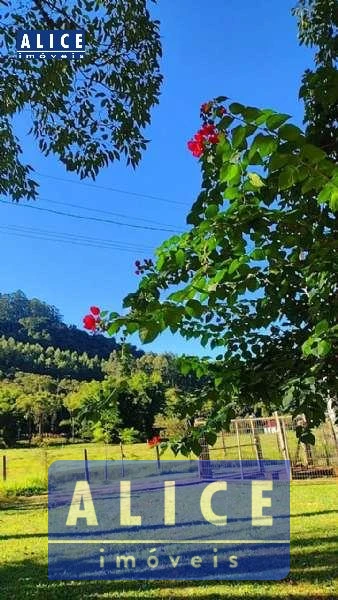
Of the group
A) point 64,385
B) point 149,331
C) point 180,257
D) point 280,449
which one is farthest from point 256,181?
point 64,385

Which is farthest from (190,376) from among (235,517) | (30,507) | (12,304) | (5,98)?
(12,304)

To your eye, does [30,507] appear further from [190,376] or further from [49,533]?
[190,376]

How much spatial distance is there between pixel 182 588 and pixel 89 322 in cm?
316

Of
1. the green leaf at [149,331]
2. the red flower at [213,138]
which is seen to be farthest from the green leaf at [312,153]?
the red flower at [213,138]

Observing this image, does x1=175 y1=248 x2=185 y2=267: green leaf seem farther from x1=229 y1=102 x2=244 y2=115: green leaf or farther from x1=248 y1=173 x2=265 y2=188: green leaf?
x1=229 y1=102 x2=244 y2=115: green leaf

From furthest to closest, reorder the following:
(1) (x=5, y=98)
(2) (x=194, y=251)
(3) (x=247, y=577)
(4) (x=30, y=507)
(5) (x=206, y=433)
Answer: (4) (x=30, y=507) < (3) (x=247, y=577) < (1) (x=5, y=98) < (5) (x=206, y=433) < (2) (x=194, y=251)

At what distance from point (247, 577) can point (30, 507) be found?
7900mm

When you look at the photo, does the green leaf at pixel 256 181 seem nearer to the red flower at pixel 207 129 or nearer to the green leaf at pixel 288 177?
the green leaf at pixel 288 177

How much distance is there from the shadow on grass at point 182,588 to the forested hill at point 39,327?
143 ft

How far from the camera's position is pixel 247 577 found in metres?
4.33

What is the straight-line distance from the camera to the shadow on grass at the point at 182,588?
151 inches

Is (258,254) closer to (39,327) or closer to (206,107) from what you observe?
(206,107)

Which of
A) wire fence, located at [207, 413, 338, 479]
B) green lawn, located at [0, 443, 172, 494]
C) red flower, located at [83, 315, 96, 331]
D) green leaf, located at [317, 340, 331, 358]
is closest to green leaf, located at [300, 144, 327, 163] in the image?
green leaf, located at [317, 340, 331, 358]

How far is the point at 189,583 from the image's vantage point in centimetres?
424
